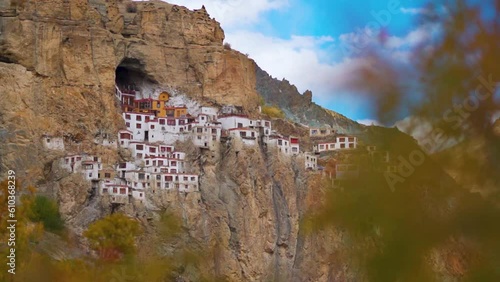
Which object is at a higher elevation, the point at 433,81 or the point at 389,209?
the point at 433,81

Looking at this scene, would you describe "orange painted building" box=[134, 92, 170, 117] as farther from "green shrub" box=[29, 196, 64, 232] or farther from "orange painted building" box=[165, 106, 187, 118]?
"green shrub" box=[29, 196, 64, 232]

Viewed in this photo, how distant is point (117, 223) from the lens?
34656mm

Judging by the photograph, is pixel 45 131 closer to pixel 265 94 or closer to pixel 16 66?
pixel 16 66

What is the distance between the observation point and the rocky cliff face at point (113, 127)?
48.6 meters

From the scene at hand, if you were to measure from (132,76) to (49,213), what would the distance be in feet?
55.2

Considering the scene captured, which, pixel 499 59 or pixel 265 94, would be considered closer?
pixel 499 59

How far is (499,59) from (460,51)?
6.9 inches

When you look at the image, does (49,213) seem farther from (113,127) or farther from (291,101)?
(291,101)

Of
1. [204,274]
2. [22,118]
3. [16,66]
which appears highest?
[16,66]

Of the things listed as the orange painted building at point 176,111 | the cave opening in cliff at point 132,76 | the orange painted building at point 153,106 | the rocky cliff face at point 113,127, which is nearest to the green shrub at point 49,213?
the rocky cliff face at point 113,127

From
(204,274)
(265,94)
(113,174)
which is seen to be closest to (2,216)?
(204,274)

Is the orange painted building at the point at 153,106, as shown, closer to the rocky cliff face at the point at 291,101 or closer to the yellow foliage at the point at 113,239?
the yellow foliage at the point at 113,239

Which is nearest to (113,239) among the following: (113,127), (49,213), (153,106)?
(49,213)

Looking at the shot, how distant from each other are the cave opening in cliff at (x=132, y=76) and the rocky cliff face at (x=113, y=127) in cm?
14
